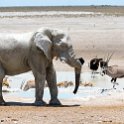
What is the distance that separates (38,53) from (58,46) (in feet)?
1.70

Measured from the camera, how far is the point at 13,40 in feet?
56.5

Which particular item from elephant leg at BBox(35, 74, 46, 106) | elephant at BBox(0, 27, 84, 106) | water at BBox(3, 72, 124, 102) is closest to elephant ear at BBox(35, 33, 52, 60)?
elephant at BBox(0, 27, 84, 106)

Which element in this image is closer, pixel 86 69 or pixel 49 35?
pixel 49 35

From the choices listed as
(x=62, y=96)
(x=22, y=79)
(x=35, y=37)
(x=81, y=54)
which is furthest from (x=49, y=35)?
(x=81, y=54)

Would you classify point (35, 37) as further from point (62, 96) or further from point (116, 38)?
point (116, 38)

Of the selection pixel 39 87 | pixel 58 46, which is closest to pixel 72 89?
pixel 39 87

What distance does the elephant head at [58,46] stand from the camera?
16.9 metres

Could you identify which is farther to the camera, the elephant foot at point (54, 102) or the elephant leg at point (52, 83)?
the elephant leg at point (52, 83)

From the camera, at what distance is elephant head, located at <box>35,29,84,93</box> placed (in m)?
16.9

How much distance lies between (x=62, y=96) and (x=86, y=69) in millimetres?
8052

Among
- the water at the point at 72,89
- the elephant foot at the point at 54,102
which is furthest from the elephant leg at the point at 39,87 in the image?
the water at the point at 72,89

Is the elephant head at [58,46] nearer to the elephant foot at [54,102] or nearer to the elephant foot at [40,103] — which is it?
the elephant foot at [54,102]

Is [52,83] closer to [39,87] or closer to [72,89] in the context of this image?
[39,87]

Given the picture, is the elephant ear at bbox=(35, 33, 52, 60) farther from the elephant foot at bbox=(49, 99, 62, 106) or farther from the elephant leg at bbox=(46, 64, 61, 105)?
the elephant foot at bbox=(49, 99, 62, 106)
